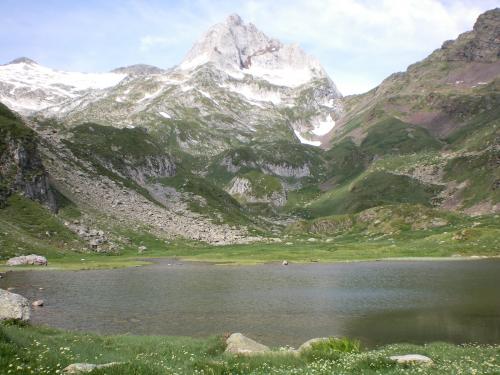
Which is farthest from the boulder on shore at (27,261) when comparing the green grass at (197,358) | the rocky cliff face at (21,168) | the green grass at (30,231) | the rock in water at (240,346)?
the rock in water at (240,346)

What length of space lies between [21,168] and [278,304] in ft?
411

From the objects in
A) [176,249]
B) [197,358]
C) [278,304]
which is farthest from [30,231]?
[197,358]

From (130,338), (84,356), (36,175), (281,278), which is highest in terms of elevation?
(36,175)

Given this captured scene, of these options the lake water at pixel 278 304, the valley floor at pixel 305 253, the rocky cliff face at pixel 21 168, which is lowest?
the valley floor at pixel 305 253

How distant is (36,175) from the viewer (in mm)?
160500

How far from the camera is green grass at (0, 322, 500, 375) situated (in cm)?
1941

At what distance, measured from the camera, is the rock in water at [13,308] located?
39.3m

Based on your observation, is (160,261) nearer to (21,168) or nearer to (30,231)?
(30,231)

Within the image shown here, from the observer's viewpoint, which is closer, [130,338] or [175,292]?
[130,338]

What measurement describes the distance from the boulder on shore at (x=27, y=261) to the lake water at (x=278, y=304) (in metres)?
11.8

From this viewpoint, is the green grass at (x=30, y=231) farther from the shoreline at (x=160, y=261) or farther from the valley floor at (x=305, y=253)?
the shoreline at (x=160, y=261)

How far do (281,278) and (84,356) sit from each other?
264 ft

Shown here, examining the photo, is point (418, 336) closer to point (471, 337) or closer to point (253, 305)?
point (471, 337)

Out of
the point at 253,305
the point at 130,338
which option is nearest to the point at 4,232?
the point at 253,305
